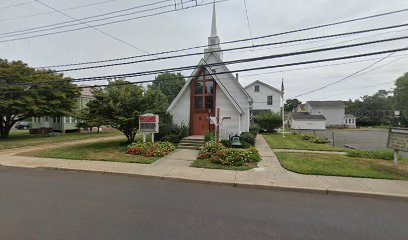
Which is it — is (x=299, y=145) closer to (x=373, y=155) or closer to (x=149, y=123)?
(x=373, y=155)

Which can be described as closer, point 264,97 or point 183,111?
point 183,111

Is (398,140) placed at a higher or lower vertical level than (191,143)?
higher

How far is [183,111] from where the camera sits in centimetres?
1579

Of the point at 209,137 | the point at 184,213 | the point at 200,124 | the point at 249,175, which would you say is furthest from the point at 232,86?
the point at 184,213

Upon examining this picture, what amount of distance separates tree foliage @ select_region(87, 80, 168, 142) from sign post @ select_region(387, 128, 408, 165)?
12516 mm

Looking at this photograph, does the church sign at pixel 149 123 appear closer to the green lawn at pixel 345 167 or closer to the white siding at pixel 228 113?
the white siding at pixel 228 113

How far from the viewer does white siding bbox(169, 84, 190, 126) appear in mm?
15648

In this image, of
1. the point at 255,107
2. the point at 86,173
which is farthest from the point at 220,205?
the point at 255,107

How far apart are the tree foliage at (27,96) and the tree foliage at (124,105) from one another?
5245 millimetres

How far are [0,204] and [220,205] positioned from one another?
5291 millimetres

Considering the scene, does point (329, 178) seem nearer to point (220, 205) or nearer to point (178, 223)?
point (220, 205)

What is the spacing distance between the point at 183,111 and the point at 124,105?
4340 mm

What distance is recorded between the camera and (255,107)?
40.4 m

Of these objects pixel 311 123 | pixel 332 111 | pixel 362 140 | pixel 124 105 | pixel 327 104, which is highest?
pixel 327 104
